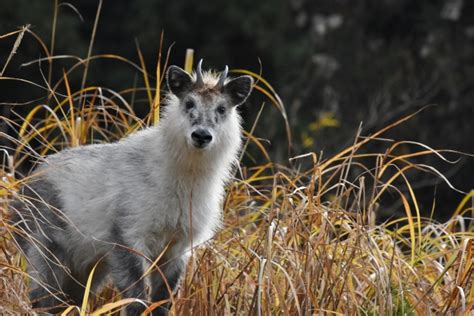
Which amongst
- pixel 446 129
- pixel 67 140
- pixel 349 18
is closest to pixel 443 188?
pixel 446 129

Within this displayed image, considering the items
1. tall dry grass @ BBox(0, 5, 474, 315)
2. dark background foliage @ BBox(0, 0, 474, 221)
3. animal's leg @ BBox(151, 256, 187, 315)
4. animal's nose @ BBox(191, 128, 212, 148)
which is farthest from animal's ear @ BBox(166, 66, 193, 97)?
dark background foliage @ BBox(0, 0, 474, 221)

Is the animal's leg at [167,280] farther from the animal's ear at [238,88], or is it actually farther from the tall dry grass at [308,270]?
the animal's ear at [238,88]

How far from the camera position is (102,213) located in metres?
6.54

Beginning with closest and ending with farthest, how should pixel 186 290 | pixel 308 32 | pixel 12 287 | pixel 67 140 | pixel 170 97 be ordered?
pixel 12 287 < pixel 186 290 < pixel 170 97 < pixel 67 140 < pixel 308 32

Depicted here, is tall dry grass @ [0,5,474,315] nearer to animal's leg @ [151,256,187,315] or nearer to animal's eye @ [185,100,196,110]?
animal's leg @ [151,256,187,315]

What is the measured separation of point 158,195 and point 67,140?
1.46 m

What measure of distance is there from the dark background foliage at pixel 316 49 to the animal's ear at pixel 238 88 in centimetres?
1006

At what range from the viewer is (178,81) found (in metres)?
6.71

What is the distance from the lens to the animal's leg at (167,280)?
6504 millimetres

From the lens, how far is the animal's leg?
6504mm

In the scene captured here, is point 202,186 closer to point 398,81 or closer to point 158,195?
point 158,195

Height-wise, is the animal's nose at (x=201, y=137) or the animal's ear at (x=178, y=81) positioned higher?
the animal's ear at (x=178, y=81)

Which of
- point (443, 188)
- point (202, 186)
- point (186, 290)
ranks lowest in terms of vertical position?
point (443, 188)

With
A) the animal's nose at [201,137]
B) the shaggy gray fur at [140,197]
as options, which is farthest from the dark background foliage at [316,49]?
the animal's nose at [201,137]
